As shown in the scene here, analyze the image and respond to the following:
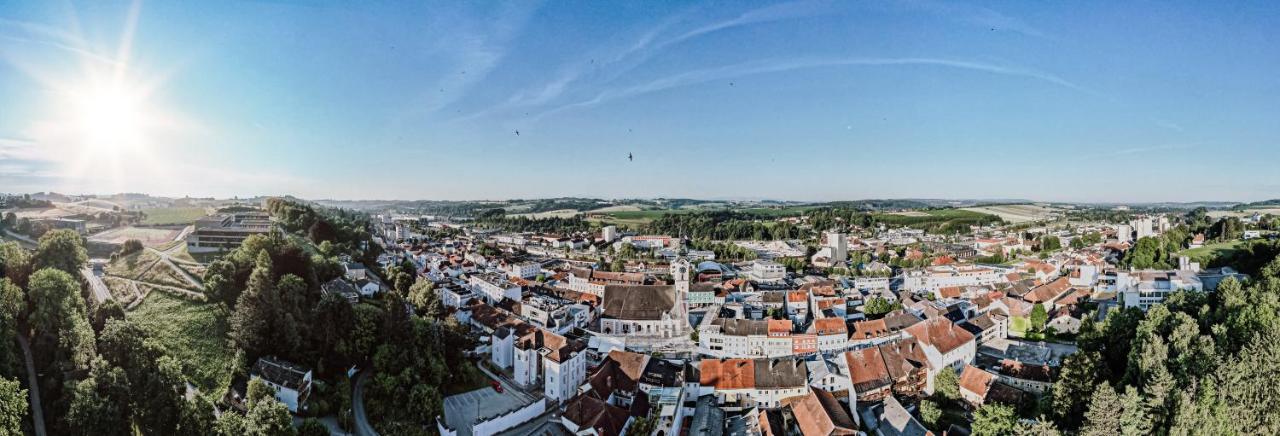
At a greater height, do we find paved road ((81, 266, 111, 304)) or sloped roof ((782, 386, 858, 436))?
paved road ((81, 266, 111, 304))

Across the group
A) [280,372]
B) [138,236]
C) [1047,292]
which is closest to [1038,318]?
[1047,292]


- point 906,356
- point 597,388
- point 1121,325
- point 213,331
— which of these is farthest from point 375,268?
point 1121,325

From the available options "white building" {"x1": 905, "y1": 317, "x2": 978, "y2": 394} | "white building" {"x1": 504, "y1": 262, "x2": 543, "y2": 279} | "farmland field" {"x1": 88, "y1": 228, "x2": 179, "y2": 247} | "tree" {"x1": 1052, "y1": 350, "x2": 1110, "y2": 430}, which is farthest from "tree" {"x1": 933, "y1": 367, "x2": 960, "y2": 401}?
"white building" {"x1": 504, "y1": 262, "x2": 543, "y2": 279}

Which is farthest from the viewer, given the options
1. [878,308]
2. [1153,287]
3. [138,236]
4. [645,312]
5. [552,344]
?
[878,308]

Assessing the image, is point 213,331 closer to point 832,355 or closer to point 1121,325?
point 832,355

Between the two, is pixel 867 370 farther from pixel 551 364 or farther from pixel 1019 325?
pixel 1019 325

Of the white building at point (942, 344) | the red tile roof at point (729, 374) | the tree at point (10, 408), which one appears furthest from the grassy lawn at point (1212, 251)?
the tree at point (10, 408)

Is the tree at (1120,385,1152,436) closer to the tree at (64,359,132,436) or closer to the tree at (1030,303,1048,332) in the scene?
the tree at (1030,303,1048,332)
